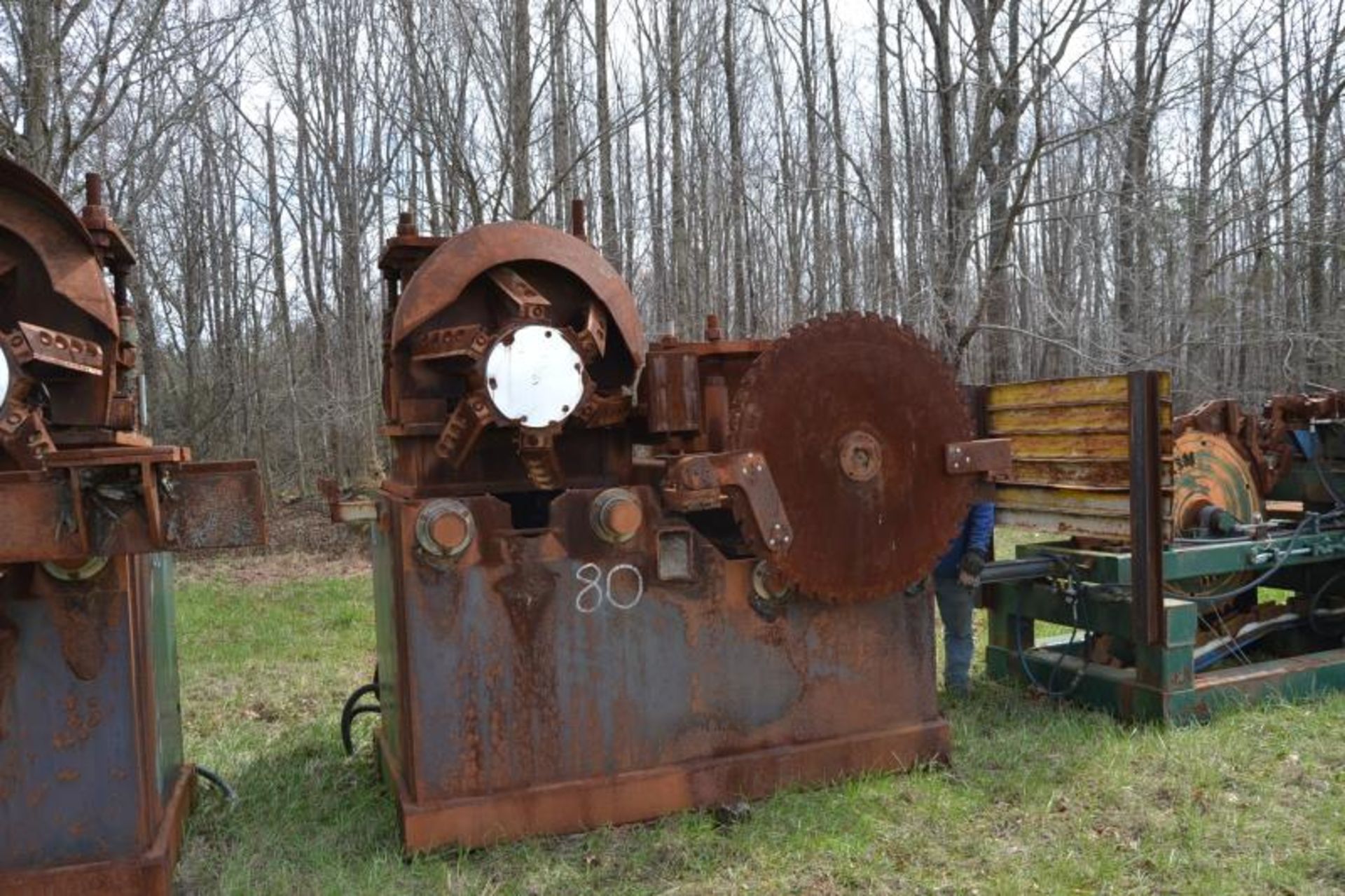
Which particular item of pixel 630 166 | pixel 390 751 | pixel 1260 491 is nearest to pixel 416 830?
pixel 390 751

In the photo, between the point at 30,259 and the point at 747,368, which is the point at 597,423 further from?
the point at 30,259

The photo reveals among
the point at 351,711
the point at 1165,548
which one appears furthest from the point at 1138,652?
the point at 351,711

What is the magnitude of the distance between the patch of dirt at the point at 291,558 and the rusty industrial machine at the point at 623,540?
6.59 meters

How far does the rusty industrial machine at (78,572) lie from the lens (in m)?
2.72

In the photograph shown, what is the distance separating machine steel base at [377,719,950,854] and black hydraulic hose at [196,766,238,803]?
1.91 feet

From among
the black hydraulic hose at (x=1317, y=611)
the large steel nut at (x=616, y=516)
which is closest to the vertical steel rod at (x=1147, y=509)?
the black hydraulic hose at (x=1317, y=611)

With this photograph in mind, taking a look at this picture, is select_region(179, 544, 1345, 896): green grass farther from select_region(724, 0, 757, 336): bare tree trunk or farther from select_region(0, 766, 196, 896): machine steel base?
select_region(724, 0, 757, 336): bare tree trunk

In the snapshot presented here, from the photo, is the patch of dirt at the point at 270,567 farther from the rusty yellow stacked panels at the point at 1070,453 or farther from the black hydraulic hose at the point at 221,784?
the rusty yellow stacked panels at the point at 1070,453

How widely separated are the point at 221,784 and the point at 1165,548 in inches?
168

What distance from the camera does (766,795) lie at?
3748 millimetres

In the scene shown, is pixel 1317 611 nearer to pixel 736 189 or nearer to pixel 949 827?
pixel 949 827

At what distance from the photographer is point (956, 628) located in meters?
5.27

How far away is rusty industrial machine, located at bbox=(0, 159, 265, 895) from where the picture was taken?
2.72 meters

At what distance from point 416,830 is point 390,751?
630 millimetres
